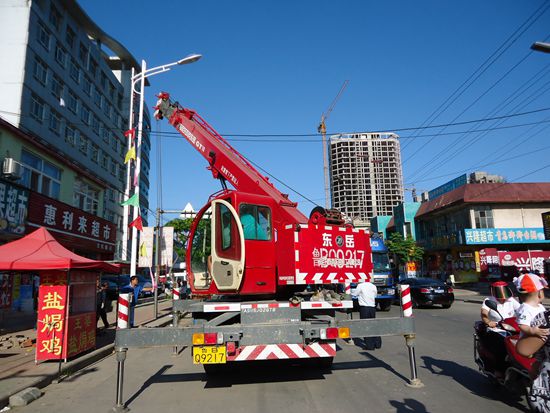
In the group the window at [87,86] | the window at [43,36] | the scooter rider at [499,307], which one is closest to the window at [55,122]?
the window at [43,36]

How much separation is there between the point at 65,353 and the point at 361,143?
2647 inches

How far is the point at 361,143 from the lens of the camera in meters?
70.6

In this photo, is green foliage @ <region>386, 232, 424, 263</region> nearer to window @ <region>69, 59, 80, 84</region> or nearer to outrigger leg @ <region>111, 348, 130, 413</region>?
window @ <region>69, 59, 80, 84</region>

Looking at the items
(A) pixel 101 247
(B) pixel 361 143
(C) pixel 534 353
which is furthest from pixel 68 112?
(B) pixel 361 143

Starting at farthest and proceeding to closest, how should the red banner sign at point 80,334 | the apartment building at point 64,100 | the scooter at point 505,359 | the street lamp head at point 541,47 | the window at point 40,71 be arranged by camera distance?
the window at point 40,71
the apartment building at point 64,100
the street lamp head at point 541,47
the red banner sign at point 80,334
the scooter at point 505,359

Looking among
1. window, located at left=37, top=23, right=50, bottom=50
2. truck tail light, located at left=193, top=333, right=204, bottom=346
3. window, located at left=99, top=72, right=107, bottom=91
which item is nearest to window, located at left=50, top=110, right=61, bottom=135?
window, located at left=37, top=23, right=50, bottom=50

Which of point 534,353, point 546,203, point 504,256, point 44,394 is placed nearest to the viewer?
point 534,353

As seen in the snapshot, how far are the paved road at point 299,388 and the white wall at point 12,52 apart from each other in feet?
74.6

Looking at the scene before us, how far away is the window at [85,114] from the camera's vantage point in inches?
1358

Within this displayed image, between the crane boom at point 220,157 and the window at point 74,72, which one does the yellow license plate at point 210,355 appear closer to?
the crane boom at point 220,157

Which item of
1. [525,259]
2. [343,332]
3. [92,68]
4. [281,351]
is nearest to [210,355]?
[281,351]

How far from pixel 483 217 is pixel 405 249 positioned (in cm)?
791

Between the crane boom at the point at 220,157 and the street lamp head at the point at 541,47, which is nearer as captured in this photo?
the crane boom at the point at 220,157

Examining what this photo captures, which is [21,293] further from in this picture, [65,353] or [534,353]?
[534,353]
